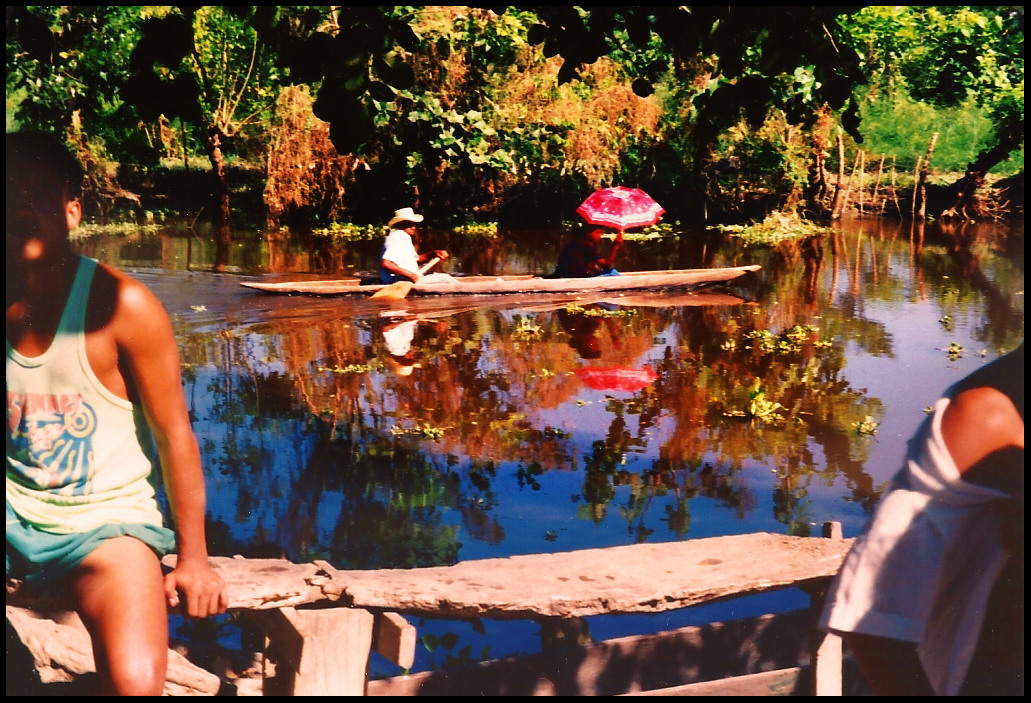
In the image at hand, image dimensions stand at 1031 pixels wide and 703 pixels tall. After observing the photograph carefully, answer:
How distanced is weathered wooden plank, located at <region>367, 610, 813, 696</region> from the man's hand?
0.76 m

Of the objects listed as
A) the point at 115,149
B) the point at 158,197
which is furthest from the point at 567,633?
the point at 158,197

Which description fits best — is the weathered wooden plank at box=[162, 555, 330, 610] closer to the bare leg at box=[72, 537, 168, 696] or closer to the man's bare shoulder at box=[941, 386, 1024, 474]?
the bare leg at box=[72, 537, 168, 696]

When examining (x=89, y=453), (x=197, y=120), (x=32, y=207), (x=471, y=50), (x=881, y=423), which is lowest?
(x=881, y=423)

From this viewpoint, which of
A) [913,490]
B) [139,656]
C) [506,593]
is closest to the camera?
[913,490]

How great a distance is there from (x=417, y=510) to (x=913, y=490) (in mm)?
3616

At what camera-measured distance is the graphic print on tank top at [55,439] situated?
7.83 feet

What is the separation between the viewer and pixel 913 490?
6.15 ft

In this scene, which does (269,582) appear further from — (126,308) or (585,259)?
(585,259)

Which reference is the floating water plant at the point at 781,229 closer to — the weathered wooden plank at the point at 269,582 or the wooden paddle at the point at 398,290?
the wooden paddle at the point at 398,290

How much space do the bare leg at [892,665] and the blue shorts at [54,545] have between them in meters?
1.54

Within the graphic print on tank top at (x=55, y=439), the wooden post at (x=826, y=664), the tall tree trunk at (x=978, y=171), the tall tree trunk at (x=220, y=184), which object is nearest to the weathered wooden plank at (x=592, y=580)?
the wooden post at (x=826, y=664)

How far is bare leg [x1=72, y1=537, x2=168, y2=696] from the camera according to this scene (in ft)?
7.39

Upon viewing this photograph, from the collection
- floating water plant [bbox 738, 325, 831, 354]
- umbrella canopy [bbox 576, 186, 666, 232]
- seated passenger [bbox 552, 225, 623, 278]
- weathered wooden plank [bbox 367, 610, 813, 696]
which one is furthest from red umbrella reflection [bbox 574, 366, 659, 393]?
weathered wooden plank [bbox 367, 610, 813, 696]

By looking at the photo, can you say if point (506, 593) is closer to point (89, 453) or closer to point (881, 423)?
point (89, 453)
